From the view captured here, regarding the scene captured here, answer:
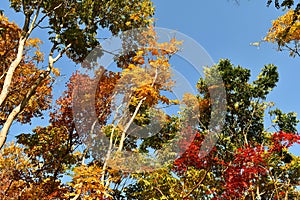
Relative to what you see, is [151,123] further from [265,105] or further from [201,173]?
[265,105]

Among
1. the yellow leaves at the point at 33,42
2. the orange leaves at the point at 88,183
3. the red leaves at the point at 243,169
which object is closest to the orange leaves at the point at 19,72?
the yellow leaves at the point at 33,42

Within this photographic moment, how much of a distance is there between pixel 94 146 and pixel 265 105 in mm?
7969

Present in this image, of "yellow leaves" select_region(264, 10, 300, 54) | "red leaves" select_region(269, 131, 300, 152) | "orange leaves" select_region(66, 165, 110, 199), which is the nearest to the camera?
"orange leaves" select_region(66, 165, 110, 199)

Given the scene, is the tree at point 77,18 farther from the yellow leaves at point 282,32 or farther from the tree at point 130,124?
the yellow leaves at point 282,32

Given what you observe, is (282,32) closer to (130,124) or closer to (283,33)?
(283,33)

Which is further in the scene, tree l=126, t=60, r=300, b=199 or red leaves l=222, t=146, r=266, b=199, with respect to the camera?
tree l=126, t=60, r=300, b=199

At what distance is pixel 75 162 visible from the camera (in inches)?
425

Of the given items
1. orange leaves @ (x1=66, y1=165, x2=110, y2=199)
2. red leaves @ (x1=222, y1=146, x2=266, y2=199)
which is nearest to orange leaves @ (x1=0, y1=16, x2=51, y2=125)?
orange leaves @ (x1=66, y1=165, x2=110, y2=199)

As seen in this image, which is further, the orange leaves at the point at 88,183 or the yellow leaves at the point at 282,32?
the yellow leaves at the point at 282,32

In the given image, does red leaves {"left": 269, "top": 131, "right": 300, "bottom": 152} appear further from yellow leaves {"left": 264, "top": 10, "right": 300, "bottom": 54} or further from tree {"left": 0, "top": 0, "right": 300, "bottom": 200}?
yellow leaves {"left": 264, "top": 10, "right": 300, "bottom": 54}

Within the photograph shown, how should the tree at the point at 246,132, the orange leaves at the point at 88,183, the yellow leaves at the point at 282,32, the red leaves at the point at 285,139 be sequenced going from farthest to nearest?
→ the tree at the point at 246,132 → the yellow leaves at the point at 282,32 → the red leaves at the point at 285,139 → the orange leaves at the point at 88,183

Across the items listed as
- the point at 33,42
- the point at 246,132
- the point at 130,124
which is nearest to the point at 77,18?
the point at 33,42

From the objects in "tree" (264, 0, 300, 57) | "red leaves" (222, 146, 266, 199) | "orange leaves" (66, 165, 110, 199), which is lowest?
"orange leaves" (66, 165, 110, 199)

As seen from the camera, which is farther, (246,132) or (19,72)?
(246,132)
